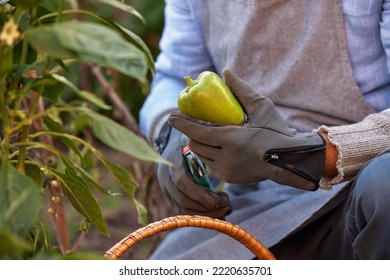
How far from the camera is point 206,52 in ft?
6.28

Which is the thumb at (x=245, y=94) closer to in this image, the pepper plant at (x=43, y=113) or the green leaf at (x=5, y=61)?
the pepper plant at (x=43, y=113)

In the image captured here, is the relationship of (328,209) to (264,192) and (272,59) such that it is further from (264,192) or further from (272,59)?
(272,59)

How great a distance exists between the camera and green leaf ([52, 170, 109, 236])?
1.27m

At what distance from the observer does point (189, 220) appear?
4.48ft

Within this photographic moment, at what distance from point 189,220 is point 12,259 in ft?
1.12

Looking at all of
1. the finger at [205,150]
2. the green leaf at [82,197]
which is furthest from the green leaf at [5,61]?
the finger at [205,150]

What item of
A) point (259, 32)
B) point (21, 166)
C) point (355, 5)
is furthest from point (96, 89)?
point (21, 166)

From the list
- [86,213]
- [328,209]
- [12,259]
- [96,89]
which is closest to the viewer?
[12,259]

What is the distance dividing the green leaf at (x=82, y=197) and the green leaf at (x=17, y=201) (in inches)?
9.3

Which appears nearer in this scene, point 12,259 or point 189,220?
point 12,259

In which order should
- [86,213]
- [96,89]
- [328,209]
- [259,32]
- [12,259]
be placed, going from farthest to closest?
[96,89], [259,32], [328,209], [86,213], [12,259]

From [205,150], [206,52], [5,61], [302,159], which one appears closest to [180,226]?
[205,150]

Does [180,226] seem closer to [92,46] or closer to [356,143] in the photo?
[356,143]

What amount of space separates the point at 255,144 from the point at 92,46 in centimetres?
55
